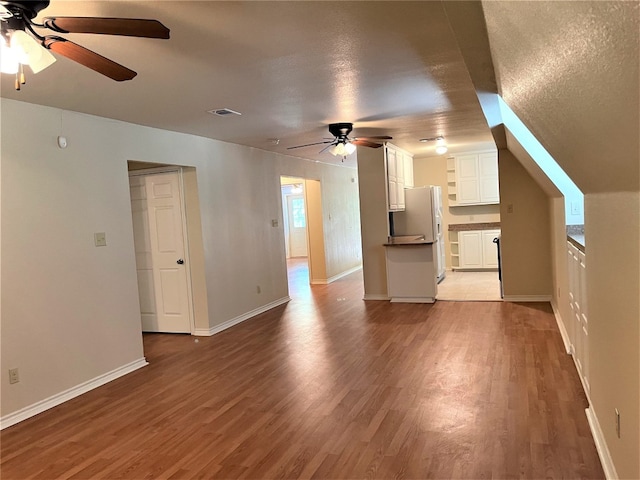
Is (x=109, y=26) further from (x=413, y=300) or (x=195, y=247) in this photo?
(x=413, y=300)

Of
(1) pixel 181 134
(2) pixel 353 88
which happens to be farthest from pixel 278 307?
(2) pixel 353 88

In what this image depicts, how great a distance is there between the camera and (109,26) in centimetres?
176

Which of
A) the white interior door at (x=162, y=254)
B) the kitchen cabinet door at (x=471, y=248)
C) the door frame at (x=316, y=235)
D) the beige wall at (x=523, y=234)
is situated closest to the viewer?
the white interior door at (x=162, y=254)

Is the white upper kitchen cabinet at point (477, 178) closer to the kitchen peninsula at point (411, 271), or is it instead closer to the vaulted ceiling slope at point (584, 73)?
the kitchen peninsula at point (411, 271)

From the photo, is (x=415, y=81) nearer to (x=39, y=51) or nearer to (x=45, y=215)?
(x=39, y=51)

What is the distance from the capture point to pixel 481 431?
9.20 feet

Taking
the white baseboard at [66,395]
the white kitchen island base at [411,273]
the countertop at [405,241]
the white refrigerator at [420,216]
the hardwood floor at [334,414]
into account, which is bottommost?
the hardwood floor at [334,414]

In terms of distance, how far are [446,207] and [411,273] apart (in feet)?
10.4

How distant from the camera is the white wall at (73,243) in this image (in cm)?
342

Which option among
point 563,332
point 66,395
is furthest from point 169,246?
point 563,332

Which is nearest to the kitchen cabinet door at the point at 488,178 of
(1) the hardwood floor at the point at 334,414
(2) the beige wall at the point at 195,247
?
(1) the hardwood floor at the point at 334,414

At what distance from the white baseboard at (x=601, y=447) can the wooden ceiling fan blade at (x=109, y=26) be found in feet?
8.89

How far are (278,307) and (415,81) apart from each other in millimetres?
4201

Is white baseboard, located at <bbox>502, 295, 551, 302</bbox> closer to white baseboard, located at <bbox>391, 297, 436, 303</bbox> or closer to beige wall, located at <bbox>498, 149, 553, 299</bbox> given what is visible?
beige wall, located at <bbox>498, 149, 553, 299</bbox>
